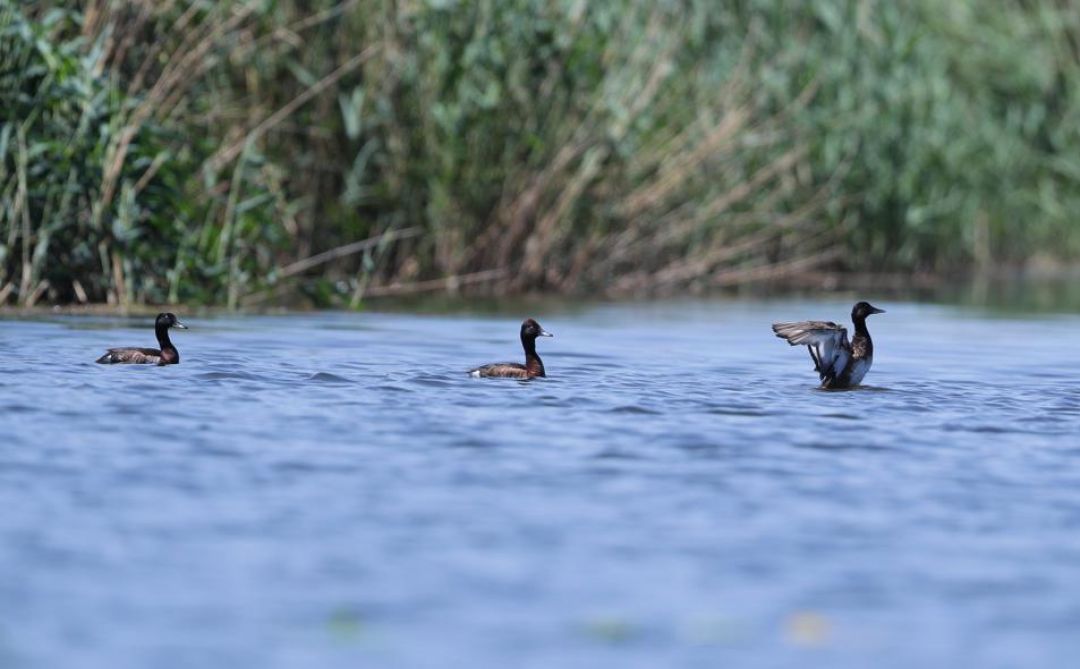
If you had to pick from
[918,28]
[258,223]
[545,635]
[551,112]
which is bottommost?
[545,635]

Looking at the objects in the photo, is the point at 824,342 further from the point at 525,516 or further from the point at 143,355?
the point at 525,516

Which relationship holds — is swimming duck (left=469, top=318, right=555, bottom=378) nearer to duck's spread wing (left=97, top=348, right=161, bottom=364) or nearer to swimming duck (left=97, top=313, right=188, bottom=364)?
swimming duck (left=97, top=313, right=188, bottom=364)

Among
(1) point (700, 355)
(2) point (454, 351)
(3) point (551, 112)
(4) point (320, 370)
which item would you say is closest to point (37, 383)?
(4) point (320, 370)

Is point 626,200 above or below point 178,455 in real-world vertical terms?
above

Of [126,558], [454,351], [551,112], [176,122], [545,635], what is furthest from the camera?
[551,112]

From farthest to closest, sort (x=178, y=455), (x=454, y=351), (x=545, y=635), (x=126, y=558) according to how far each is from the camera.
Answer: (x=454, y=351)
(x=178, y=455)
(x=126, y=558)
(x=545, y=635)

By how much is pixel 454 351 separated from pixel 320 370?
6.53 ft

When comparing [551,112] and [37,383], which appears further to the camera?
[551,112]

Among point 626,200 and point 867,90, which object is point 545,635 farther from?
point 867,90

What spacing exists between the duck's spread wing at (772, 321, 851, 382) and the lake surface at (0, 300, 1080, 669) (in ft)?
0.72

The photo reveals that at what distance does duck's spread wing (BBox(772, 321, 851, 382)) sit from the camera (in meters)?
10.6

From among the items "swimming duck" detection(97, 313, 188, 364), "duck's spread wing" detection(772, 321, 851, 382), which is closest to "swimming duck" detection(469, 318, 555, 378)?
"duck's spread wing" detection(772, 321, 851, 382)

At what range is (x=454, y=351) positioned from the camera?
42.0ft

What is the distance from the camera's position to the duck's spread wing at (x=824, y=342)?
10648 mm
